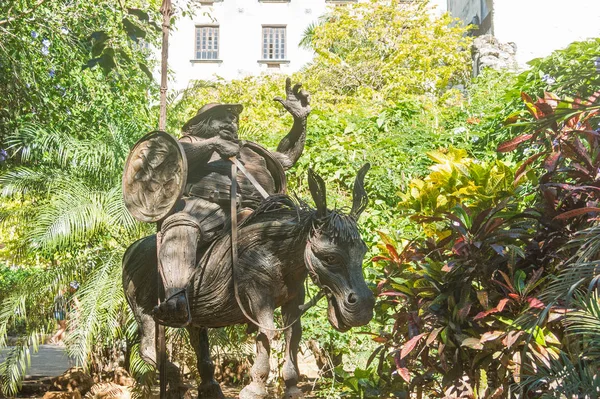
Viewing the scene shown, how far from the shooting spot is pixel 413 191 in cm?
482

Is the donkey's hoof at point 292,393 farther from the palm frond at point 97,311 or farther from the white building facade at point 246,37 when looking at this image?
the white building facade at point 246,37

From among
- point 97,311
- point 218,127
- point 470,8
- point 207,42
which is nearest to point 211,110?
point 218,127

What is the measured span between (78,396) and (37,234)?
1719mm

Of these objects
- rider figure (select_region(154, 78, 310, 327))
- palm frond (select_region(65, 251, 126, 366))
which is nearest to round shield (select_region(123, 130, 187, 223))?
rider figure (select_region(154, 78, 310, 327))

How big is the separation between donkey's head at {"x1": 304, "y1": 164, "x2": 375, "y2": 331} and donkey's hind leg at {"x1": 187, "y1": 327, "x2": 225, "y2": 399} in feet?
3.83

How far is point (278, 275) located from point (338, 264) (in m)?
0.47

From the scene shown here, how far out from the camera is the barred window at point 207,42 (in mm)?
34531

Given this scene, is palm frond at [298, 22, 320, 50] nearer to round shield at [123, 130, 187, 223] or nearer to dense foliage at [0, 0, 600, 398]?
dense foliage at [0, 0, 600, 398]

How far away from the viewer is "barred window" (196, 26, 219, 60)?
34531mm

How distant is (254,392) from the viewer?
3.75 meters

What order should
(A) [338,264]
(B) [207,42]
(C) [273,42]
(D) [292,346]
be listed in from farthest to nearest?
(C) [273,42] → (B) [207,42] → (D) [292,346] → (A) [338,264]

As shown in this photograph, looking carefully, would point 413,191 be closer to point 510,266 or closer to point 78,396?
point 510,266

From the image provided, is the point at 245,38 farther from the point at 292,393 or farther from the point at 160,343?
the point at 292,393

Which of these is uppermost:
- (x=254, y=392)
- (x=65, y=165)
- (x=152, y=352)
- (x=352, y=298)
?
(x=65, y=165)
